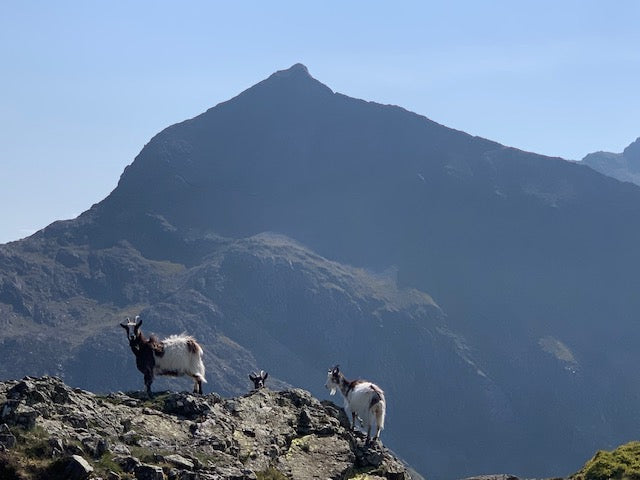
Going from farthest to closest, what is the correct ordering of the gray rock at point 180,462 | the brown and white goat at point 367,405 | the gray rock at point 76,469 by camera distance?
the brown and white goat at point 367,405
the gray rock at point 180,462
the gray rock at point 76,469

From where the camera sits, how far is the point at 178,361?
148 feet

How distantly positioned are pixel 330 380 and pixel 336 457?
11.5 m

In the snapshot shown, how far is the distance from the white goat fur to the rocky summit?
110 inches

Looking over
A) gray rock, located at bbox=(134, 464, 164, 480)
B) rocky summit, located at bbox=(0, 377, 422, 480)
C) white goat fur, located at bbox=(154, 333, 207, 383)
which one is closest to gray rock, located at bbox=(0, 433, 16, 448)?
rocky summit, located at bbox=(0, 377, 422, 480)

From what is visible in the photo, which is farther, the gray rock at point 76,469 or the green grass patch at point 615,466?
the green grass patch at point 615,466

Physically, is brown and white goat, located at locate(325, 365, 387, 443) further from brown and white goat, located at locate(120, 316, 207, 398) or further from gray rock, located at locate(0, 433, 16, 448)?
gray rock, located at locate(0, 433, 16, 448)

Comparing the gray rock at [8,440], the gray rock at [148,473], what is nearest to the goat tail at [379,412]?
the gray rock at [148,473]

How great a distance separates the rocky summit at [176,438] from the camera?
97.0 feet

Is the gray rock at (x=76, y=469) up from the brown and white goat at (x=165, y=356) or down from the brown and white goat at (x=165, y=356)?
down

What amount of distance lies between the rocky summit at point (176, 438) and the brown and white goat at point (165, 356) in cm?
272

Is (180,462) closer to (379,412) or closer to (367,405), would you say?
(379,412)

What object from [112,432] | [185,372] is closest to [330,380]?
[185,372]

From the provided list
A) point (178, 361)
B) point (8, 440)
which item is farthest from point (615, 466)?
point (8, 440)

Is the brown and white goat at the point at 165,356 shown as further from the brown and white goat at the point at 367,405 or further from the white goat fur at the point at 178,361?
the brown and white goat at the point at 367,405
